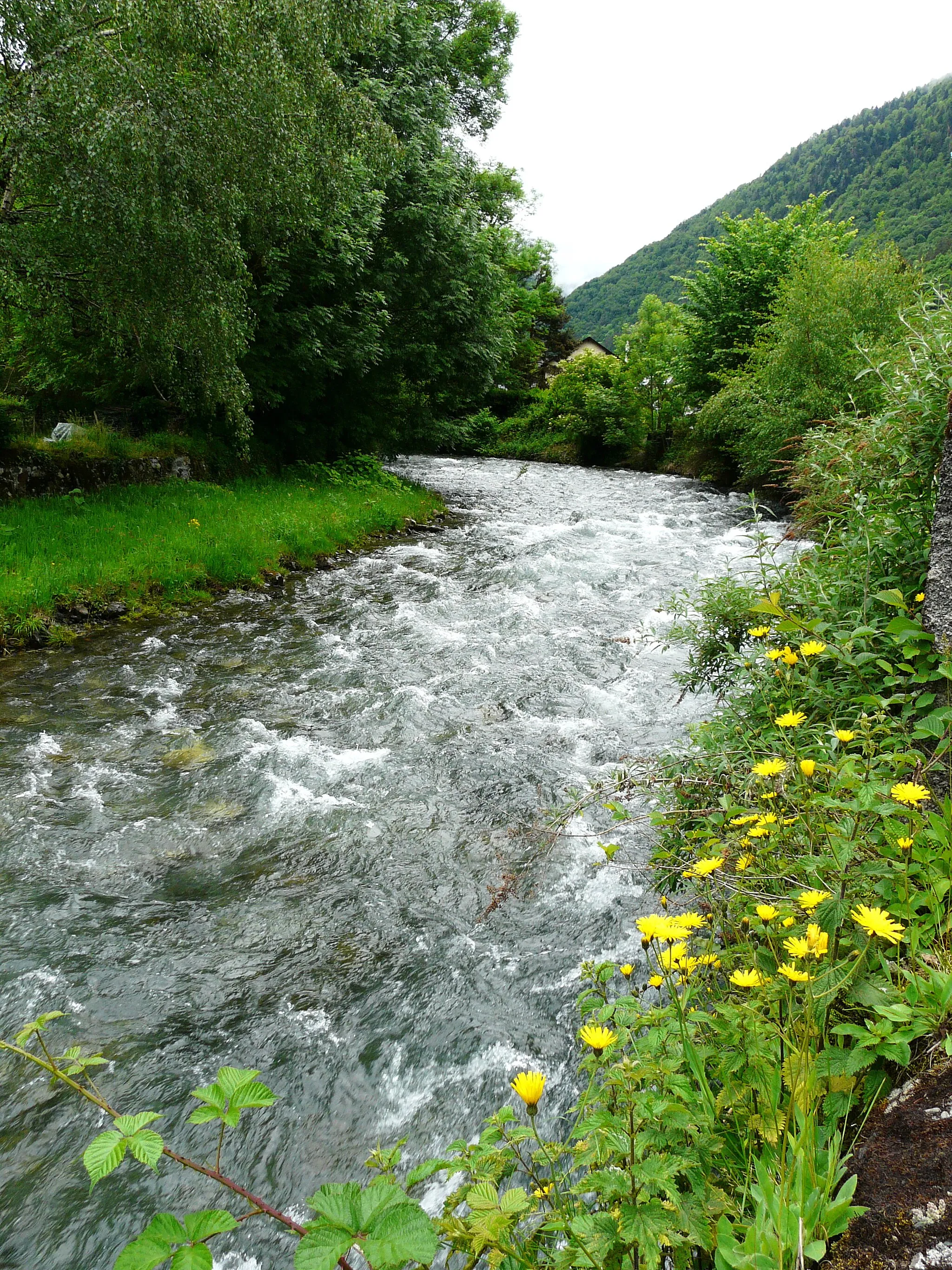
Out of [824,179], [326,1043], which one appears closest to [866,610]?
[326,1043]

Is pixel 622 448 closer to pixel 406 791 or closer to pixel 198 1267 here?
pixel 406 791

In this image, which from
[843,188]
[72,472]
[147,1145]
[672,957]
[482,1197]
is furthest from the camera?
[843,188]

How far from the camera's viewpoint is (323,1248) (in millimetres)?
1262

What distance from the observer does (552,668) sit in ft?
25.7

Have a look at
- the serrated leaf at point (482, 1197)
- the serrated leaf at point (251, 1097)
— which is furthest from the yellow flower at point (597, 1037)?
the serrated leaf at point (251, 1097)

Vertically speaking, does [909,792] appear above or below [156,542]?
below

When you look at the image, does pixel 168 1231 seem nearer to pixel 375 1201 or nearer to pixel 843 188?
pixel 375 1201

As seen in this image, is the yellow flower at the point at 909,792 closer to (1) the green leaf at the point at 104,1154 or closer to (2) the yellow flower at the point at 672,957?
(2) the yellow flower at the point at 672,957

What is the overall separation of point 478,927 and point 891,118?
6330 inches

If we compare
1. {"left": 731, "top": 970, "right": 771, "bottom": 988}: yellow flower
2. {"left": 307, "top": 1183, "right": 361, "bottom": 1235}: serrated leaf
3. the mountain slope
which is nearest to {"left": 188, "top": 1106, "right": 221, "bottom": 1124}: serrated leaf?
{"left": 307, "top": 1183, "right": 361, "bottom": 1235}: serrated leaf

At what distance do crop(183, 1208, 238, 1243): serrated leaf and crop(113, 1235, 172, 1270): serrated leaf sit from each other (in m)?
0.05

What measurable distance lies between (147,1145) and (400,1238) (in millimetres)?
566

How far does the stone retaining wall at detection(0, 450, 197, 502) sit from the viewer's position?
10.5 m

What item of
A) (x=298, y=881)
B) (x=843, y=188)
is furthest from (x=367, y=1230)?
(x=843, y=188)
